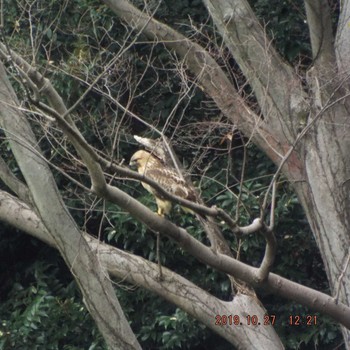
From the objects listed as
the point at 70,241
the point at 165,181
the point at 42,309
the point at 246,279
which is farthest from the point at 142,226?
the point at 246,279

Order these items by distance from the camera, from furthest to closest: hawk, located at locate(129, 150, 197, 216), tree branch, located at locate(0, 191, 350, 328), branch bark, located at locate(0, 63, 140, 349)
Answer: branch bark, located at locate(0, 63, 140, 349), hawk, located at locate(129, 150, 197, 216), tree branch, located at locate(0, 191, 350, 328)

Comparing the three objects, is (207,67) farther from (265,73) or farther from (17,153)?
(17,153)

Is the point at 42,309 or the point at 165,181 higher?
the point at 165,181

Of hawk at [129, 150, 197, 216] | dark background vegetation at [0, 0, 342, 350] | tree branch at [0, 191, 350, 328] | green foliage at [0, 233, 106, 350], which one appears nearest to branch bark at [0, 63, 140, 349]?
tree branch at [0, 191, 350, 328]

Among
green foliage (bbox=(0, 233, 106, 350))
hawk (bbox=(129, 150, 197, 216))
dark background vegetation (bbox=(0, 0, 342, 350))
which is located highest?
hawk (bbox=(129, 150, 197, 216))

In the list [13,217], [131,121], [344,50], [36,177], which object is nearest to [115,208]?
[131,121]

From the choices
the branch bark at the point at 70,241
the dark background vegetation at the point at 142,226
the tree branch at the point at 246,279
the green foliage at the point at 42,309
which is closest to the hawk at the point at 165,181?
the tree branch at the point at 246,279

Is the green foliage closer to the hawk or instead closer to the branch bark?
the branch bark

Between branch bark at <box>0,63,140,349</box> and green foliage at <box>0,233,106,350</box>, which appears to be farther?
green foliage at <box>0,233,106,350</box>

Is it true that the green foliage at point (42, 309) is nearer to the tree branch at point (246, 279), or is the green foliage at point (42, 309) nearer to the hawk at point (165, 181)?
the tree branch at point (246, 279)

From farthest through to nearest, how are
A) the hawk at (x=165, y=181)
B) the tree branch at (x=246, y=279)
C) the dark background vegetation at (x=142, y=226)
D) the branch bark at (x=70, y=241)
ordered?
the dark background vegetation at (x=142, y=226), the branch bark at (x=70, y=241), the hawk at (x=165, y=181), the tree branch at (x=246, y=279)

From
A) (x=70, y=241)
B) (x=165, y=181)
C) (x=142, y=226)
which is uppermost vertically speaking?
(x=165, y=181)

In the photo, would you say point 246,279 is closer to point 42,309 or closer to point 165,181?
point 165,181

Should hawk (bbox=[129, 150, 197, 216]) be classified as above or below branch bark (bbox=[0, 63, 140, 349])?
above
